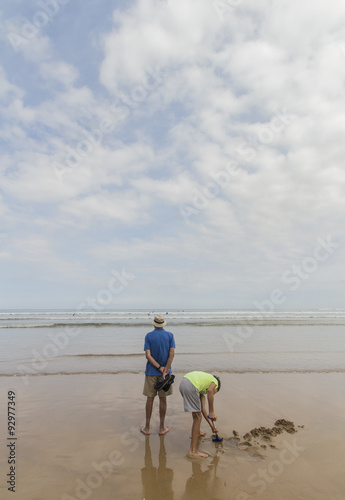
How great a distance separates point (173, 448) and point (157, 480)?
3.13 ft

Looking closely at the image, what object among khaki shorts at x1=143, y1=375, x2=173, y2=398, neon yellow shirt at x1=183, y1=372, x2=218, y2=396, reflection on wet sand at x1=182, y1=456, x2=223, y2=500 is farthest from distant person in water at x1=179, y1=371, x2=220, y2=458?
khaki shorts at x1=143, y1=375, x2=173, y2=398

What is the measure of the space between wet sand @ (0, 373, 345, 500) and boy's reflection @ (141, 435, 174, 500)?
0.01m

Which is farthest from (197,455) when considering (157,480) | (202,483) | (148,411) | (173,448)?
(148,411)

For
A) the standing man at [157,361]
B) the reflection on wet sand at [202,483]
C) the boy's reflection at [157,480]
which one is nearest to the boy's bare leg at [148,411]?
the standing man at [157,361]

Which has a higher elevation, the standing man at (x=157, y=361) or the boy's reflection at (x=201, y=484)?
the standing man at (x=157, y=361)

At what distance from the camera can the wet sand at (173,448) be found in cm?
373

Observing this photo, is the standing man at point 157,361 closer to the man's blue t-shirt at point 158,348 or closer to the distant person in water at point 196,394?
the man's blue t-shirt at point 158,348

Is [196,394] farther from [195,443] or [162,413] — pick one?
[162,413]

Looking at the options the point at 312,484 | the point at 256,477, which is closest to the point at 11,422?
the point at 256,477

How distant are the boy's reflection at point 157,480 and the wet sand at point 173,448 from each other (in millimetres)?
12

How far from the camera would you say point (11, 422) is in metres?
5.84

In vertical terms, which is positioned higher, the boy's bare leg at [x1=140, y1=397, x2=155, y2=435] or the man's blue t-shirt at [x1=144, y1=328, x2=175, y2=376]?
the man's blue t-shirt at [x1=144, y1=328, x2=175, y2=376]

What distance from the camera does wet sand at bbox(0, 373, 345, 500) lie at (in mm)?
3729

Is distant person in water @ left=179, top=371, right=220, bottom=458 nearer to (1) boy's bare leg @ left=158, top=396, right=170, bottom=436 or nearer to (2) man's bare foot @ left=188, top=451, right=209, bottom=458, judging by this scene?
(2) man's bare foot @ left=188, top=451, right=209, bottom=458
